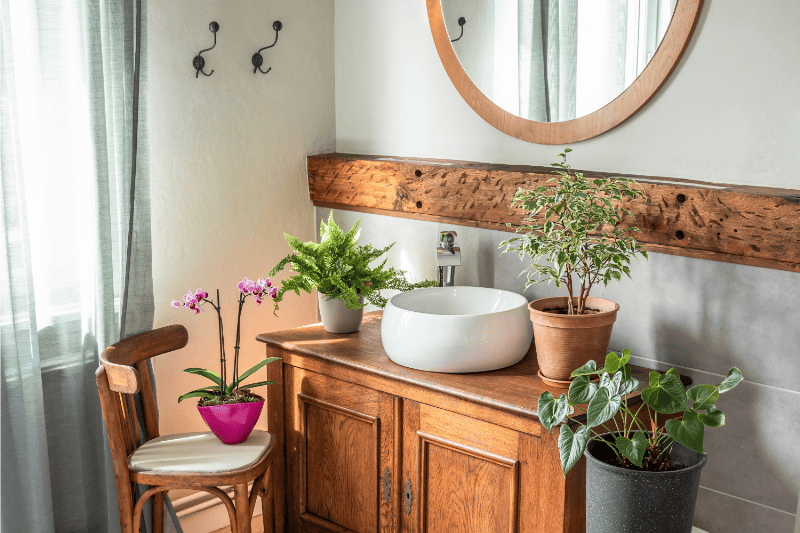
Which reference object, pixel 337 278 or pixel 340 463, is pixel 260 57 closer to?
pixel 337 278

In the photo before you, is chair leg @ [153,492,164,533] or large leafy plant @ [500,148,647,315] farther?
chair leg @ [153,492,164,533]

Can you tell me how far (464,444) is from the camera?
68.7 inches

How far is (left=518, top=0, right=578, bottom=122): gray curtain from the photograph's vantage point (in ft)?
6.40

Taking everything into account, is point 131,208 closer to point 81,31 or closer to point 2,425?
point 81,31

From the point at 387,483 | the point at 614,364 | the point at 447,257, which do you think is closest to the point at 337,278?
the point at 447,257

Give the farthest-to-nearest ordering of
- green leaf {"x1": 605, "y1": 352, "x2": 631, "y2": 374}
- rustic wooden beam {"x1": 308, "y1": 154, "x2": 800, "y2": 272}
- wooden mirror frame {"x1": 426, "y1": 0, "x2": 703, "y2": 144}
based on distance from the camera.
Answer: wooden mirror frame {"x1": 426, "y1": 0, "x2": 703, "y2": 144}
rustic wooden beam {"x1": 308, "y1": 154, "x2": 800, "y2": 272}
green leaf {"x1": 605, "y1": 352, "x2": 631, "y2": 374}

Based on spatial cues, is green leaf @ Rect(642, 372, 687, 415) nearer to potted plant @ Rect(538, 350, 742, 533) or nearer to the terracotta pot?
potted plant @ Rect(538, 350, 742, 533)

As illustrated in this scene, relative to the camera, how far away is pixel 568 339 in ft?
5.40

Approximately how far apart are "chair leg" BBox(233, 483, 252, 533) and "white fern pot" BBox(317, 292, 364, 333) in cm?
49

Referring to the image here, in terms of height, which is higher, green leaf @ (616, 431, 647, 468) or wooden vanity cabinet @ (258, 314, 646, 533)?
green leaf @ (616, 431, 647, 468)

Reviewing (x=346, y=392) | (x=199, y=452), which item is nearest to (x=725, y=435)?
(x=346, y=392)

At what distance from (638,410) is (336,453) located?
93 cm

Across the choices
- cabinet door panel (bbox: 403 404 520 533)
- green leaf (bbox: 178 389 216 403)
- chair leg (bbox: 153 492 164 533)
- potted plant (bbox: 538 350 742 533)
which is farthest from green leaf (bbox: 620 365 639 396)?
chair leg (bbox: 153 492 164 533)

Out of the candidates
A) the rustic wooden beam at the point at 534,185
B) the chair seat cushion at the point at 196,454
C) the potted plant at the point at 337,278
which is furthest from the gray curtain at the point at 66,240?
the rustic wooden beam at the point at 534,185
